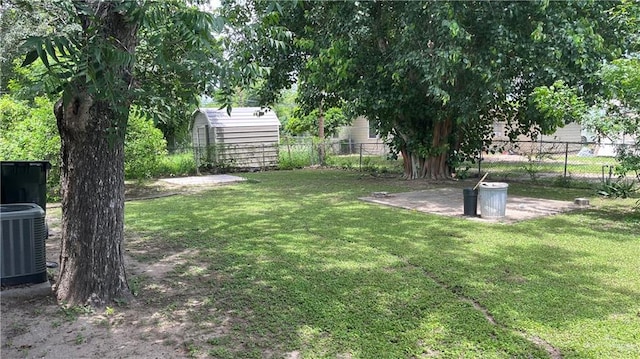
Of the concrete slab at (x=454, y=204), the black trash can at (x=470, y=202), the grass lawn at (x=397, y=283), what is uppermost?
the black trash can at (x=470, y=202)

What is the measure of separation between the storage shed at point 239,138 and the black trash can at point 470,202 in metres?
10.4

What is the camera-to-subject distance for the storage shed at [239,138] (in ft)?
55.2

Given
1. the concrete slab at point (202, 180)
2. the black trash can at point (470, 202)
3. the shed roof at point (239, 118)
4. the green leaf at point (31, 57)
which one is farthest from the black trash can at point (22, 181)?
the shed roof at point (239, 118)

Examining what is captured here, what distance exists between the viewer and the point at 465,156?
13781mm

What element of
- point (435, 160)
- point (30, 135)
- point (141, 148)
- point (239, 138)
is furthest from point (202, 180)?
point (435, 160)

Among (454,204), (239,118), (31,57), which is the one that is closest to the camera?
(31,57)

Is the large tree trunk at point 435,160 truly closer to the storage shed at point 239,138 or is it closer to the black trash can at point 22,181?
the storage shed at point 239,138

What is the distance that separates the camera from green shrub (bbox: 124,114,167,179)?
37.9 ft

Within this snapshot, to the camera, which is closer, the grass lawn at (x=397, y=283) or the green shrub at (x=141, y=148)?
the grass lawn at (x=397, y=283)

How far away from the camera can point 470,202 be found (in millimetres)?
7742

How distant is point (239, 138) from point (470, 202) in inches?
458

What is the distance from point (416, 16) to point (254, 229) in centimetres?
578

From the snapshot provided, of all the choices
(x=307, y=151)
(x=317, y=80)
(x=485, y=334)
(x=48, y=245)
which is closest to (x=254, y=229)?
(x=48, y=245)

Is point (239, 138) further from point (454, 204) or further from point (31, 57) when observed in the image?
point (31, 57)
